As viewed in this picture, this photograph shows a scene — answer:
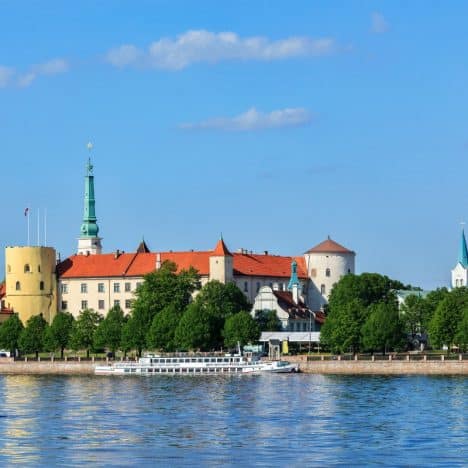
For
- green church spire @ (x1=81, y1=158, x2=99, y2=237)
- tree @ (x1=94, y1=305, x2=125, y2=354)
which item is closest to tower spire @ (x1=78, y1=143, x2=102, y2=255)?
green church spire @ (x1=81, y1=158, x2=99, y2=237)

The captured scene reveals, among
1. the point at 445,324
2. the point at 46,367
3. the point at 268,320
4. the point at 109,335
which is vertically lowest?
the point at 46,367

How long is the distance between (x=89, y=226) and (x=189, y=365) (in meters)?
61.8

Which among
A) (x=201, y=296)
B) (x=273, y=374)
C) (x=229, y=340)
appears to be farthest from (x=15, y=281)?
(x=273, y=374)

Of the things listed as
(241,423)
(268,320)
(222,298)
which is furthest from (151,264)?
(241,423)

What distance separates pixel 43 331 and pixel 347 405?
64.9 m

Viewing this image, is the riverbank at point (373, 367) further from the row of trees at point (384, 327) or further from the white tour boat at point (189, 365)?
the row of trees at point (384, 327)

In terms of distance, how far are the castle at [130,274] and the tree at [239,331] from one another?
712 inches

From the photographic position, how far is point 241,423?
65.8m

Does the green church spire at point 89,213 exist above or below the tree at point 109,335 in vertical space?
above

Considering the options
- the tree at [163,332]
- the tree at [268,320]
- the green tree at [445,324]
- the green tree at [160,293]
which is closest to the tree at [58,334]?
the green tree at [160,293]

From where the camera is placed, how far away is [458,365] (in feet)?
355

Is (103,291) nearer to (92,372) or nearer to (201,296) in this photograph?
(201,296)

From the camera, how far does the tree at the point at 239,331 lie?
126375 millimetres

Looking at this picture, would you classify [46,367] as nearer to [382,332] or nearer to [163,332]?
[163,332]
